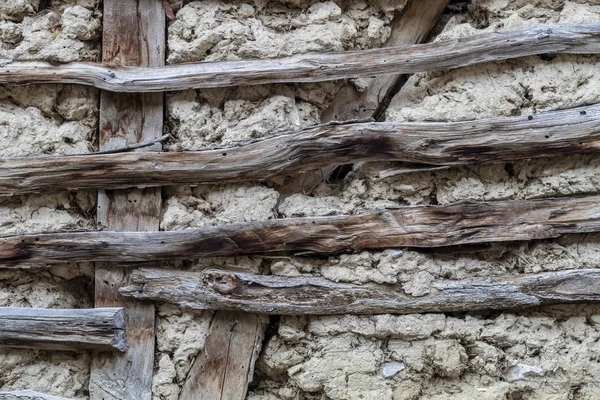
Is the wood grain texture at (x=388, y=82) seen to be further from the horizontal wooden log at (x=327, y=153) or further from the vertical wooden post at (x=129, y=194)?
the vertical wooden post at (x=129, y=194)

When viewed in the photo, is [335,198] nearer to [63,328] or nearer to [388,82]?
[388,82]

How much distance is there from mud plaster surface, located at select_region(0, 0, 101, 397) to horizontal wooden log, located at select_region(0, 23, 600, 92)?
0.20 feet

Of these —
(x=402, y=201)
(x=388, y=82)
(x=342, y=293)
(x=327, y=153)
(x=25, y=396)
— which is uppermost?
(x=388, y=82)

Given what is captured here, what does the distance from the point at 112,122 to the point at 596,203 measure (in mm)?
1487

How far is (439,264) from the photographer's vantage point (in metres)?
1.68

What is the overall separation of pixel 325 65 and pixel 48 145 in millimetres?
920

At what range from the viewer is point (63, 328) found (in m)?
1.71

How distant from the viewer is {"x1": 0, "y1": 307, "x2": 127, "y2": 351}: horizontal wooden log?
171cm

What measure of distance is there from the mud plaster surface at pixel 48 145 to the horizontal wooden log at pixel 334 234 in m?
0.07

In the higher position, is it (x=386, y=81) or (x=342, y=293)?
(x=386, y=81)

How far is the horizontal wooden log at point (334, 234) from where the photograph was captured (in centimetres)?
163

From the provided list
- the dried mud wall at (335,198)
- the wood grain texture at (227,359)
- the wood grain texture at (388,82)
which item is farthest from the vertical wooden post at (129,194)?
the wood grain texture at (388,82)

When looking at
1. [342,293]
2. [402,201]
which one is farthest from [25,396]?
[402,201]

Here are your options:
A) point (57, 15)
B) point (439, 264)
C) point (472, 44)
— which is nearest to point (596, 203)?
point (439, 264)
